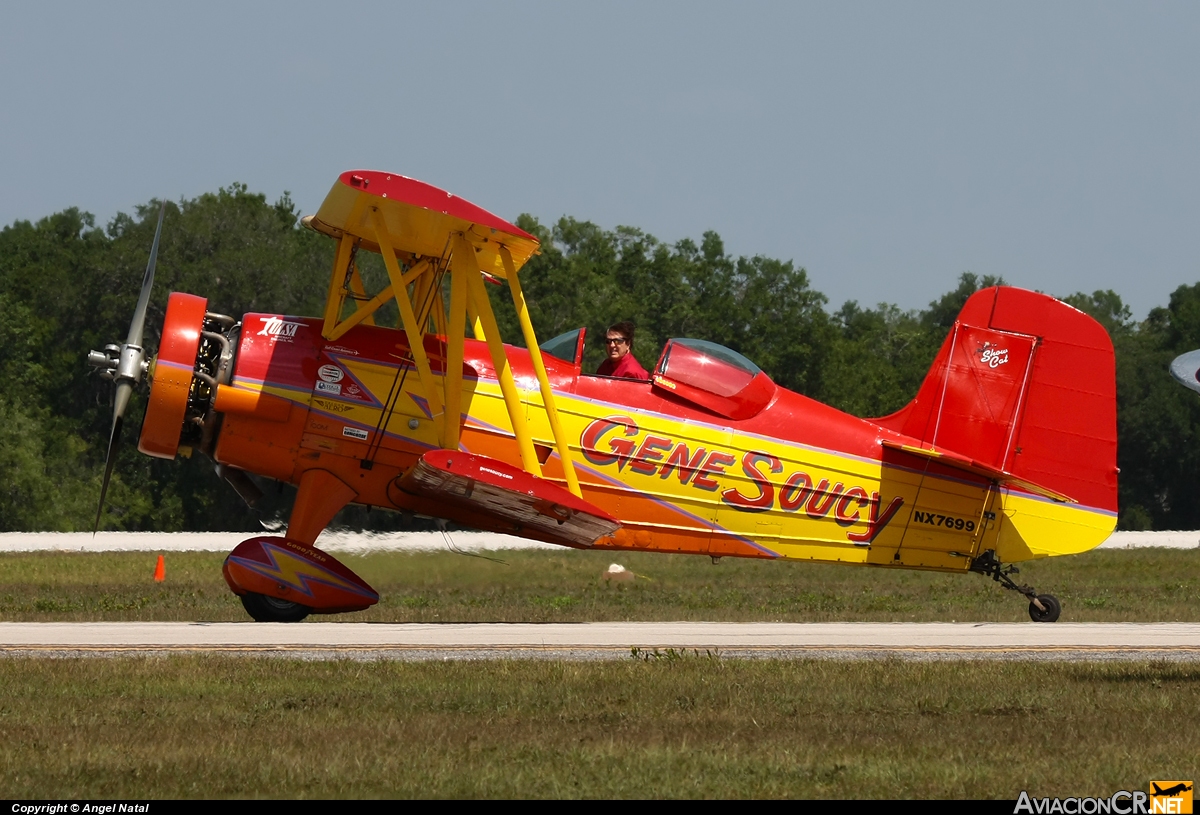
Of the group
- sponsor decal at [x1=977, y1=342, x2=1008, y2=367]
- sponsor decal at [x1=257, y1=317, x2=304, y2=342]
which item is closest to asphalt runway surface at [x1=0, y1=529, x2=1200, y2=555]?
sponsor decal at [x1=977, y1=342, x2=1008, y2=367]

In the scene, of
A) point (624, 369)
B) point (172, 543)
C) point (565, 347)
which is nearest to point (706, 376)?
point (624, 369)

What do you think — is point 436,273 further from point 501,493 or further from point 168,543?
point 168,543

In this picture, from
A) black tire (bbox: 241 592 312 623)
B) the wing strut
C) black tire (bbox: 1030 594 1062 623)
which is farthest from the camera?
black tire (bbox: 1030 594 1062 623)

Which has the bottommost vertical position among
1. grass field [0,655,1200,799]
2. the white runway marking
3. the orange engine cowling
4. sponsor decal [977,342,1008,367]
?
the white runway marking

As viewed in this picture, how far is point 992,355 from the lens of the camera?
15758 millimetres

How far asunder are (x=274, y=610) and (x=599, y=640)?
329cm

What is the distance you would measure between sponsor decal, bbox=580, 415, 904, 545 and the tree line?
1799 cm

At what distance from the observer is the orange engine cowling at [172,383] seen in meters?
13.8

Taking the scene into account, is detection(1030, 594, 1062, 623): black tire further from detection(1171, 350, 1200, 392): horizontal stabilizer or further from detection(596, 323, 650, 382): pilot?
detection(1171, 350, 1200, 392): horizontal stabilizer

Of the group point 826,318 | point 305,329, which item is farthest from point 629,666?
point 826,318

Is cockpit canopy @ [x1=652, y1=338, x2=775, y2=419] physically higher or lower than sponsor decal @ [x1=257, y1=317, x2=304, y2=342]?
higher

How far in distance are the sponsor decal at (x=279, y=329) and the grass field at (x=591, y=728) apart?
3945 millimetres

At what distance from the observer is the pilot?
1494 cm

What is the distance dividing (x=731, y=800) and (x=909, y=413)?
9.70 metres
